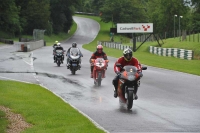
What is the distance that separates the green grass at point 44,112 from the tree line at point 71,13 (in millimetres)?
65134

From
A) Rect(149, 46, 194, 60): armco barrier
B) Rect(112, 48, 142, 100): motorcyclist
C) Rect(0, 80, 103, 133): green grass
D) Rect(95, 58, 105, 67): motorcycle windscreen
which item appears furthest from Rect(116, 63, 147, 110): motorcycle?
Rect(149, 46, 194, 60): armco barrier

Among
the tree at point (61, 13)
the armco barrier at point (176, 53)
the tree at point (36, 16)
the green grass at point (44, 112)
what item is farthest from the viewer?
the tree at point (61, 13)

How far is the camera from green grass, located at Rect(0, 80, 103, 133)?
9.78 m

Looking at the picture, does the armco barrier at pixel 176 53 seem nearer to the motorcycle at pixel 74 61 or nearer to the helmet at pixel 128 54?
the motorcycle at pixel 74 61

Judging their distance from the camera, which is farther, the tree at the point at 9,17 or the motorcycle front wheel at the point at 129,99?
the tree at the point at 9,17

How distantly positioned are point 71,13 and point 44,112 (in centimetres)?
11683

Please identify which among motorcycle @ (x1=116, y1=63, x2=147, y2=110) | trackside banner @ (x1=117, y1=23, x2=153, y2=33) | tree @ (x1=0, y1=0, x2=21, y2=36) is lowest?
motorcycle @ (x1=116, y1=63, x2=147, y2=110)

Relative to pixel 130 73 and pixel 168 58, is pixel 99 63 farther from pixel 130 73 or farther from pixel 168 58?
pixel 168 58

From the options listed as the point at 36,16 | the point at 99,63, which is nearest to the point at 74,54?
the point at 99,63

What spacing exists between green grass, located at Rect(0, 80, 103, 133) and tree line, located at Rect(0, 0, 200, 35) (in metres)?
65.1

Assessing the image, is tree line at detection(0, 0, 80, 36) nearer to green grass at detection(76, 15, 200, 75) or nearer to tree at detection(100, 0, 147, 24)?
tree at detection(100, 0, 147, 24)

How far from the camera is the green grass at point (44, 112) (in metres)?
9.78

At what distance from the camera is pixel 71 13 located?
418 feet

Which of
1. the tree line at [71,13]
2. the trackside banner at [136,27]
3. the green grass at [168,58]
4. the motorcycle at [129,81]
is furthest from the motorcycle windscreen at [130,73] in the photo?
the tree line at [71,13]
